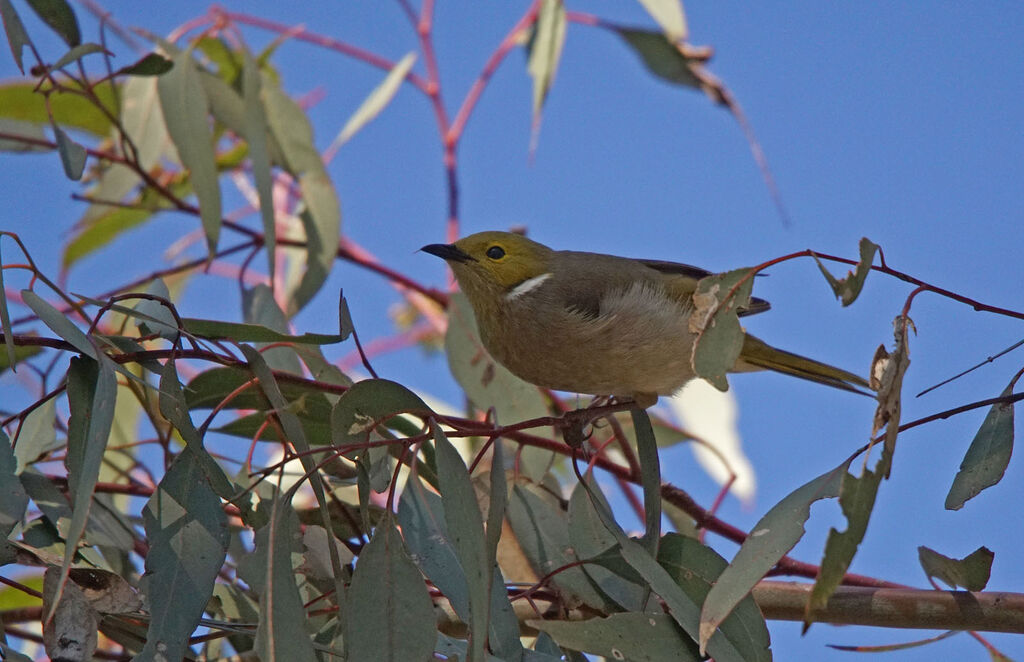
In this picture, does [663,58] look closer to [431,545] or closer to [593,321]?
[593,321]

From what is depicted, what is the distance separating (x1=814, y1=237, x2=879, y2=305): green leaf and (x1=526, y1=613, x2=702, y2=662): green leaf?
2.34 feet

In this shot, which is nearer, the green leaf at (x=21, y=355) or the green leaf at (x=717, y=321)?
the green leaf at (x=717, y=321)

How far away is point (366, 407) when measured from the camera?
6.85 ft

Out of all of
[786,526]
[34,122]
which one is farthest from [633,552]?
[34,122]

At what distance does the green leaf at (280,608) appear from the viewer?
169 centimetres

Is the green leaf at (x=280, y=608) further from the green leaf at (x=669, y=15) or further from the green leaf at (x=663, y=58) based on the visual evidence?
the green leaf at (x=663, y=58)

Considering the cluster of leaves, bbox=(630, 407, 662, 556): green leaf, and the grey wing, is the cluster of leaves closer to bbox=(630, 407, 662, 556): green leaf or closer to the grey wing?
bbox=(630, 407, 662, 556): green leaf

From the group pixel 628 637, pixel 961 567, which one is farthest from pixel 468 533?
pixel 961 567

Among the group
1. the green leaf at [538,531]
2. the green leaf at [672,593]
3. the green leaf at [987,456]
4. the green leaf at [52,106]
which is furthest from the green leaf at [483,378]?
the green leaf at [52,106]

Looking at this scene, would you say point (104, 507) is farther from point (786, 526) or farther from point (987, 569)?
point (987, 569)

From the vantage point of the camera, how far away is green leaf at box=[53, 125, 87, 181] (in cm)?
251

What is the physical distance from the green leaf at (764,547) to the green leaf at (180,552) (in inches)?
34.4


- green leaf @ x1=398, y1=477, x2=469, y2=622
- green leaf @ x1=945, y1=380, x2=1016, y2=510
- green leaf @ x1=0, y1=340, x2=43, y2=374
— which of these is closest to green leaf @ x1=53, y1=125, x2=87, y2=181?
green leaf @ x1=0, y1=340, x2=43, y2=374

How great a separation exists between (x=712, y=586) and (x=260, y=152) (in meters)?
1.87
